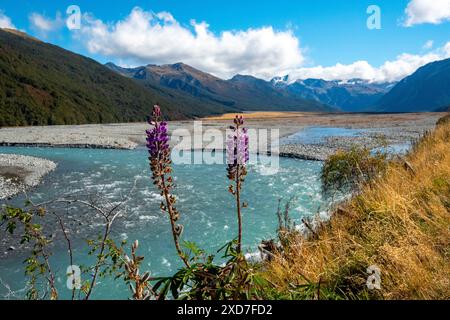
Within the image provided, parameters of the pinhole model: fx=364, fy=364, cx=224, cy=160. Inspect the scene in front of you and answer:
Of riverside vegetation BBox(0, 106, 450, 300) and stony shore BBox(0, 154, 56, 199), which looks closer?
riverside vegetation BBox(0, 106, 450, 300)

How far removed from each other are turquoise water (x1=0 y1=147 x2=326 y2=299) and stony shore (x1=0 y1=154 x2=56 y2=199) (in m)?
0.94

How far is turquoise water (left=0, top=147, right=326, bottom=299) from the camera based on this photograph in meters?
12.9

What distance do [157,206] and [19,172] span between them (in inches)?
645

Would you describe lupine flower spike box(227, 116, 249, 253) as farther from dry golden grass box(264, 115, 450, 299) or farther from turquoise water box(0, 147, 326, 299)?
turquoise water box(0, 147, 326, 299)

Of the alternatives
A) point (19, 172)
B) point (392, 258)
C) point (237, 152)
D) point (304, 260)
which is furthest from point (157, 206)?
point (237, 152)

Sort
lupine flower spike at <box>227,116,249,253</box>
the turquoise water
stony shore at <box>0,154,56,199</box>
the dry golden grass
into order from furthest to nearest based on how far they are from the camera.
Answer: stony shore at <box>0,154,56,199</box> → the turquoise water → the dry golden grass → lupine flower spike at <box>227,116,249,253</box>

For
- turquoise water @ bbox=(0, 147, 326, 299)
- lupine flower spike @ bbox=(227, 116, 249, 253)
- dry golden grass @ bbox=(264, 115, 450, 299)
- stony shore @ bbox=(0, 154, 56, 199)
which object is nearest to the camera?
lupine flower spike @ bbox=(227, 116, 249, 253)

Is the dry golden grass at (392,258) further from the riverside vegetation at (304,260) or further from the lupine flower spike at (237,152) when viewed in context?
the lupine flower spike at (237,152)

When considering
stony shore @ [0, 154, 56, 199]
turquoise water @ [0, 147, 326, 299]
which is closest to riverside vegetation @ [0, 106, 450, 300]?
turquoise water @ [0, 147, 326, 299]

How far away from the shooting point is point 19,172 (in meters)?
29.7

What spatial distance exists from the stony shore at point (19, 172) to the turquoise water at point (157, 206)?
3.09ft

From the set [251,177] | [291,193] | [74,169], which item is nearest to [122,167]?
[74,169]

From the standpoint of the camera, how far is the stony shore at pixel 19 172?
78.0 feet

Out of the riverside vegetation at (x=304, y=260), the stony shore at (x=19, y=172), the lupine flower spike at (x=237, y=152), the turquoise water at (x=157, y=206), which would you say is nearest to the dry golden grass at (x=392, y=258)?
the riverside vegetation at (x=304, y=260)
